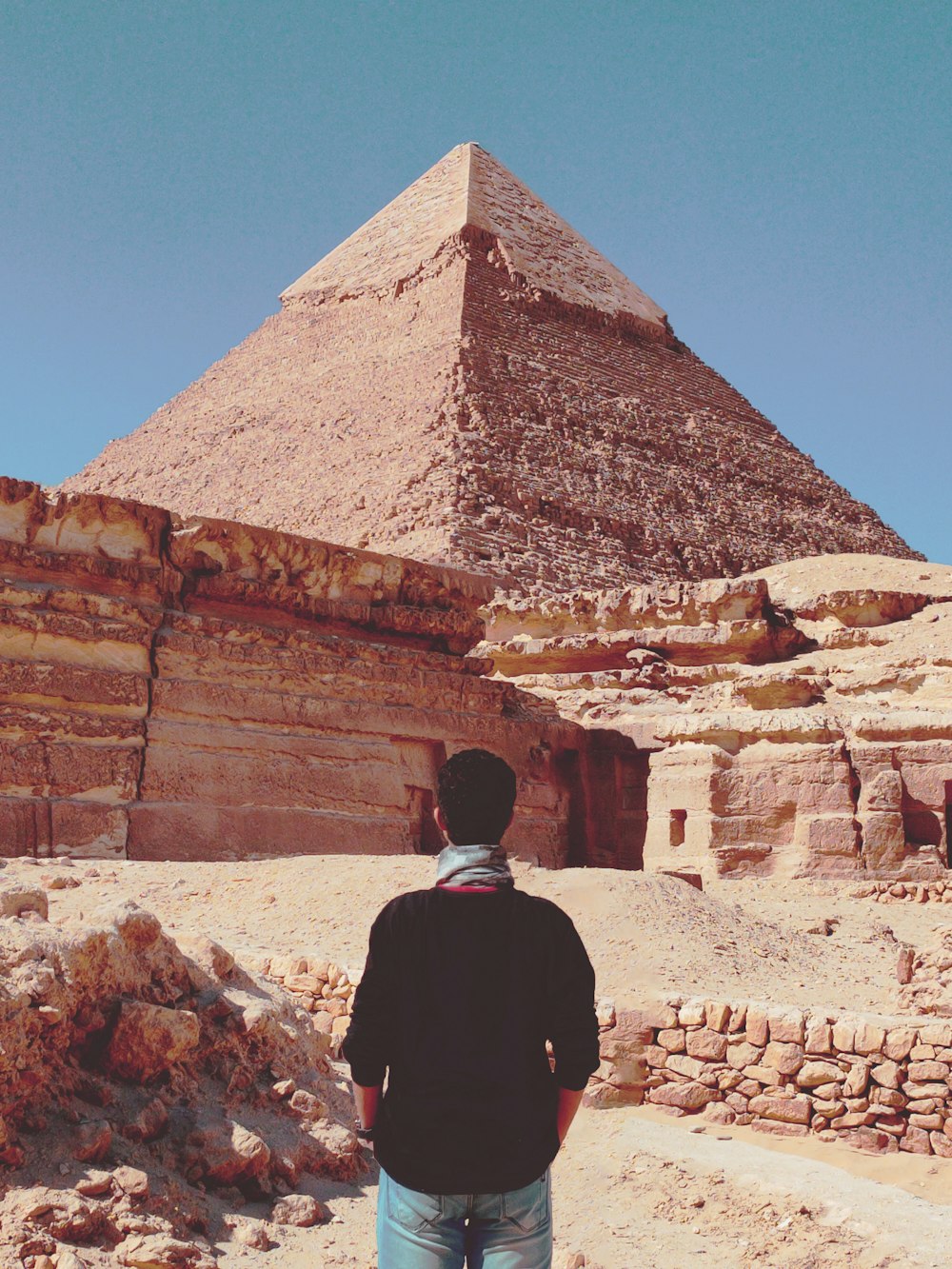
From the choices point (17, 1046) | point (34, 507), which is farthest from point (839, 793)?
point (17, 1046)

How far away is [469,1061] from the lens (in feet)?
7.45

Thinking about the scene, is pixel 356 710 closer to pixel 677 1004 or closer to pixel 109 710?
pixel 109 710

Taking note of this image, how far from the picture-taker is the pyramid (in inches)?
1768

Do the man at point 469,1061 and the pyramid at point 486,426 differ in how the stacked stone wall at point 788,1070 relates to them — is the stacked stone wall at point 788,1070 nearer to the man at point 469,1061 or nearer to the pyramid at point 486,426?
the man at point 469,1061

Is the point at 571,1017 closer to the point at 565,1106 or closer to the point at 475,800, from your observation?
the point at 565,1106

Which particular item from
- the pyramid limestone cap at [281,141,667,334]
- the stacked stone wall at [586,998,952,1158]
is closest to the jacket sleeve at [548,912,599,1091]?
the stacked stone wall at [586,998,952,1158]

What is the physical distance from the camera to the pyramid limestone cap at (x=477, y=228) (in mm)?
57625

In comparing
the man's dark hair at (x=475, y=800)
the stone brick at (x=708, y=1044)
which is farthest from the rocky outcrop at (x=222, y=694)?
the man's dark hair at (x=475, y=800)

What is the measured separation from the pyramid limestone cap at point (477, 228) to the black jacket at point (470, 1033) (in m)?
56.0

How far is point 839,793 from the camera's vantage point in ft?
26.3

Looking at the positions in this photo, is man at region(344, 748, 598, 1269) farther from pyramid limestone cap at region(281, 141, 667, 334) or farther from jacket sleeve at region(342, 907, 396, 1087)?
pyramid limestone cap at region(281, 141, 667, 334)

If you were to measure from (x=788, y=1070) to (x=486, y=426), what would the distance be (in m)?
45.5

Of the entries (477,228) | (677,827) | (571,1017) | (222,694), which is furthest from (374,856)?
(477,228)

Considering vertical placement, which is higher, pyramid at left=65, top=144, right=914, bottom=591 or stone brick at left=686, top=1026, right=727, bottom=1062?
pyramid at left=65, top=144, right=914, bottom=591
